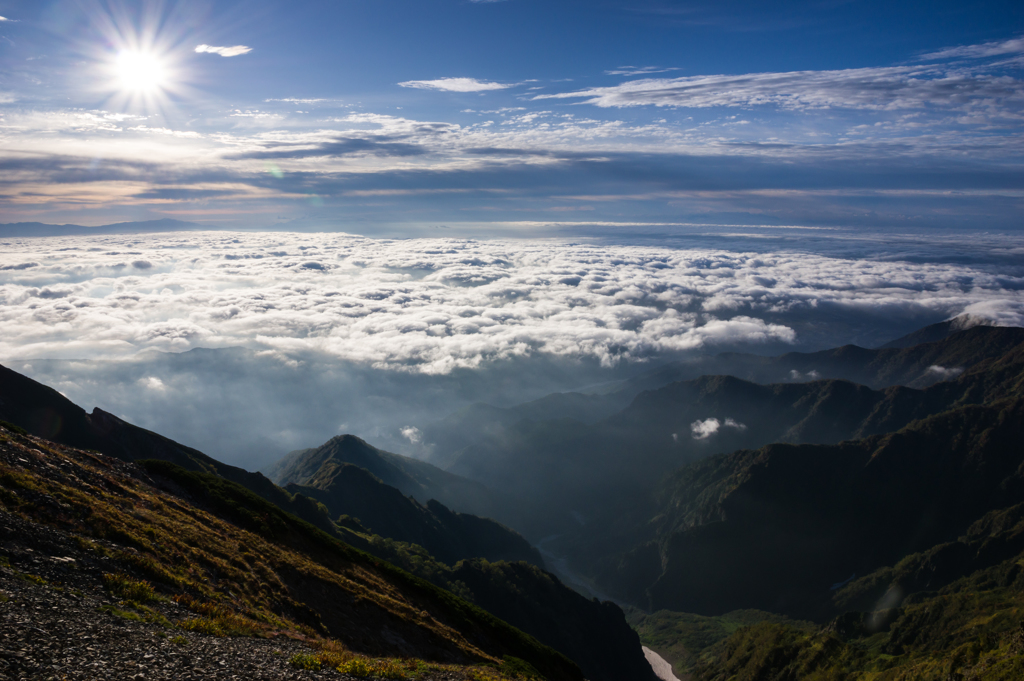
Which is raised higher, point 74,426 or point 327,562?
point 74,426

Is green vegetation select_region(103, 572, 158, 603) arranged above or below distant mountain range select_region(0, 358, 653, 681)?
above

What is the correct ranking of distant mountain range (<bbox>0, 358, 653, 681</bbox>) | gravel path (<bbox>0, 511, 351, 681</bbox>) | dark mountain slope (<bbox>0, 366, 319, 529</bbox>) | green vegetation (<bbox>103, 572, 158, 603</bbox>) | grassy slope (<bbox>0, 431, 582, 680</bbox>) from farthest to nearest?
1. dark mountain slope (<bbox>0, 366, 319, 529</bbox>)
2. distant mountain range (<bbox>0, 358, 653, 681</bbox>)
3. grassy slope (<bbox>0, 431, 582, 680</bbox>)
4. green vegetation (<bbox>103, 572, 158, 603</bbox>)
5. gravel path (<bbox>0, 511, 351, 681</bbox>)

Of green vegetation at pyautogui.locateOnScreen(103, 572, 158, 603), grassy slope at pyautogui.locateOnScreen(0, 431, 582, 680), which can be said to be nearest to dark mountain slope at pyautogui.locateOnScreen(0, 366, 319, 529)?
grassy slope at pyautogui.locateOnScreen(0, 431, 582, 680)

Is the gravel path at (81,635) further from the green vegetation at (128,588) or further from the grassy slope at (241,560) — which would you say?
the grassy slope at (241,560)

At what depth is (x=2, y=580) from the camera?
21828mm

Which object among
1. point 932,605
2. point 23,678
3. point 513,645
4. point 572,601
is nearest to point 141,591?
point 23,678

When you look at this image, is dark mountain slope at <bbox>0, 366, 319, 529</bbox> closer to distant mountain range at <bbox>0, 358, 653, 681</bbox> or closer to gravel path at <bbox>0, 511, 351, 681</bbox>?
distant mountain range at <bbox>0, 358, 653, 681</bbox>

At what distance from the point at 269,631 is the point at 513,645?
3928cm

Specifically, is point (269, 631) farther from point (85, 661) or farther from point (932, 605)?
point (932, 605)

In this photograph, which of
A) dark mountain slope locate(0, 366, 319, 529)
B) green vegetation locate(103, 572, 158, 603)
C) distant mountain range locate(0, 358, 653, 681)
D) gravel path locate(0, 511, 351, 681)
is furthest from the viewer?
dark mountain slope locate(0, 366, 319, 529)

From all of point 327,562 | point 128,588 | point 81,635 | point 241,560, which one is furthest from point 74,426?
point 81,635

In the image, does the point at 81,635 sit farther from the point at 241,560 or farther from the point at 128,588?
the point at 241,560

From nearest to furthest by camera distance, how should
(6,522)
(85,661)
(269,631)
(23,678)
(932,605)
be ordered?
(23,678)
(85,661)
(6,522)
(269,631)
(932,605)

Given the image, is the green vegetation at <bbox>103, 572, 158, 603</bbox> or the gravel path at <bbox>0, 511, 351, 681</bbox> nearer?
the gravel path at <bbox>0, 511, 351, 681</bbox>
